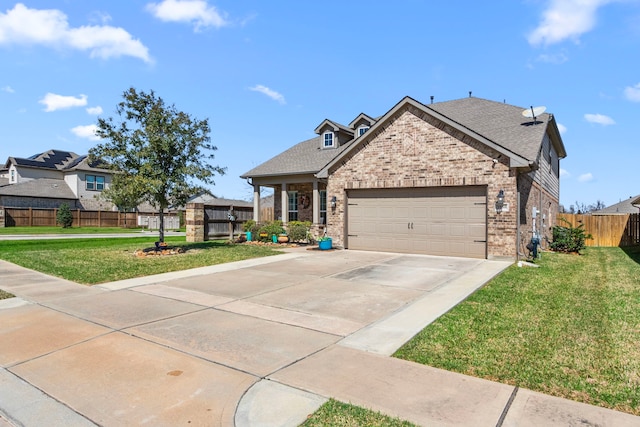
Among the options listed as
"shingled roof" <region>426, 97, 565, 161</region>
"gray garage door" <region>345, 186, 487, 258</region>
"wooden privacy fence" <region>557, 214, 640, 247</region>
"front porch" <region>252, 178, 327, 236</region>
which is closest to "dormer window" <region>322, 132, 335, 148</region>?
"front porch" <region>252, 178, 327, 236</region>

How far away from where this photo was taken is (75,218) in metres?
34.2

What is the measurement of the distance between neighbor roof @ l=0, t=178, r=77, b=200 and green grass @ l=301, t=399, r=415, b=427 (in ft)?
136

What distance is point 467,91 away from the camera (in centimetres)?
2045

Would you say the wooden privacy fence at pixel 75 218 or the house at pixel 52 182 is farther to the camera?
the house at pixel 52 182

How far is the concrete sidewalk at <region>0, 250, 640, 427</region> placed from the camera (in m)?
3.12

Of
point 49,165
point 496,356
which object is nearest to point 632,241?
point 496,356

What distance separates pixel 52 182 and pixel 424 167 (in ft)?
130

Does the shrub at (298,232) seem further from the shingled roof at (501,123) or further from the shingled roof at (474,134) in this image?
the shingled roof at (501,123)

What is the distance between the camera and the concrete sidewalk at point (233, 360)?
3.12 m

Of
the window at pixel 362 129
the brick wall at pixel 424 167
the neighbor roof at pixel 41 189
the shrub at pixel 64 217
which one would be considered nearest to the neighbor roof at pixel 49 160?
the neighbor roof at pixel 41 189

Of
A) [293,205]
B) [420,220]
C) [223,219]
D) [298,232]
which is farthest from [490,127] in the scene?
[223,219]

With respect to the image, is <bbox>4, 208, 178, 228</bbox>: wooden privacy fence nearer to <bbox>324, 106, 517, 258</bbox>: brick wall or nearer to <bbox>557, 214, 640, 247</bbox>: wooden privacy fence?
<bbox>324, 106, 517, 258</bbox>: brick wall

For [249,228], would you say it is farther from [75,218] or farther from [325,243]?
[75,218]

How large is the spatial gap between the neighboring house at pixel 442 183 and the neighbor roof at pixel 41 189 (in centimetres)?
3312
